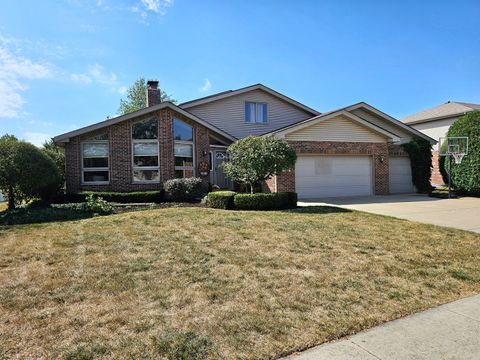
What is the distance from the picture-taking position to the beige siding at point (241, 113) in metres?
18.8

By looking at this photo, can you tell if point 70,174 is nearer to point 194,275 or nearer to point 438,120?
point 194,275

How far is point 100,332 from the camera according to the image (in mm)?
2996

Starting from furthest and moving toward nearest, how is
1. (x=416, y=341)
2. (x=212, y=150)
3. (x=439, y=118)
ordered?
(x=439, y=118)
(x=212, y=150)
(x=416, y=341)

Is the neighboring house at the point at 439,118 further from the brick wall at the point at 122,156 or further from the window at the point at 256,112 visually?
the brick wall at the point at 122,156

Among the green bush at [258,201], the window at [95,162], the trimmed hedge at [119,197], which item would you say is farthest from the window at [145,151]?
the green bush at [258,201]

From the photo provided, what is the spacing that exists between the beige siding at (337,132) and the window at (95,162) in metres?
8.31

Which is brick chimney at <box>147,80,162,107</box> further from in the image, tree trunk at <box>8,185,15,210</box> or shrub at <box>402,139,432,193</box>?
shrub at <box>402,139,432,193</box>

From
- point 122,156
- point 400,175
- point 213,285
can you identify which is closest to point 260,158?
point 122,156

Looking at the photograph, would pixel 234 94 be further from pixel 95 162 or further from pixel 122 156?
pixel 95 162

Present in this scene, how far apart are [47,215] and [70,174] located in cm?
517

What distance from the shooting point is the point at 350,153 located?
16344 mm

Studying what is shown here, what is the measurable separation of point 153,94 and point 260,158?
9251 mm

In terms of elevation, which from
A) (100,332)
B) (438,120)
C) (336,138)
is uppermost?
(438,120)

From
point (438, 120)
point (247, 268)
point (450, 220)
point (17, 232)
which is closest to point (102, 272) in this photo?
point (247, 268)
